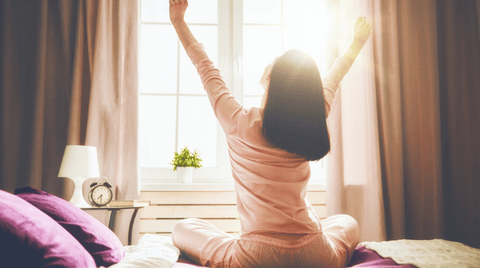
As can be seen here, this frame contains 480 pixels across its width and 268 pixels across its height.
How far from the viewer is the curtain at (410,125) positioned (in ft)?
7.79

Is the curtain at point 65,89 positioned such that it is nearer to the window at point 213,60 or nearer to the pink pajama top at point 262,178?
the window at point 213,60

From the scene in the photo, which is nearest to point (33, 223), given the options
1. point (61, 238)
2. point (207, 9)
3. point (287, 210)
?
point (61, 238)

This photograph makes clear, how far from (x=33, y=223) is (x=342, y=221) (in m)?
1.01

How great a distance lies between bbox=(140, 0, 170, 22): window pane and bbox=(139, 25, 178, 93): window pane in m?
0.06

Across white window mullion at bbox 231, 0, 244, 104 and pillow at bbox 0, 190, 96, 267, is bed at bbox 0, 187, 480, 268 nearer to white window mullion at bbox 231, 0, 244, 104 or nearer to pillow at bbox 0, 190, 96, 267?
pillow at bbox 0, 190, 96, 267

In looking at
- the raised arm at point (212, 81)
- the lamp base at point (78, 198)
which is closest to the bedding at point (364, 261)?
the raised arm at point (212, 81)

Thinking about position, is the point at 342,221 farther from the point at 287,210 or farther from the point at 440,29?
the point at 440,29

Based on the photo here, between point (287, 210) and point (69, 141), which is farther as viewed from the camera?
point (69, 141)

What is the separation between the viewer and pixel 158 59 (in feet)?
8.93

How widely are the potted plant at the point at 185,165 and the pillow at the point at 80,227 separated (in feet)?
4.13

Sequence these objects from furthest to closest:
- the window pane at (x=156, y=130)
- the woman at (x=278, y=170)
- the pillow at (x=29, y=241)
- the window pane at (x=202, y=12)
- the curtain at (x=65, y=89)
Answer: the window pane at (x=202, y=12) < the window pane at (x=156, y=130) < the curtain at (x=65, y=89) < the woman at (x=278, y=170) < the pillow at (x=29, y=241)

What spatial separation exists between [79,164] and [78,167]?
19mm

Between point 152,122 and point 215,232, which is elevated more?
point 152,122

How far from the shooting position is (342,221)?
1.25 m
